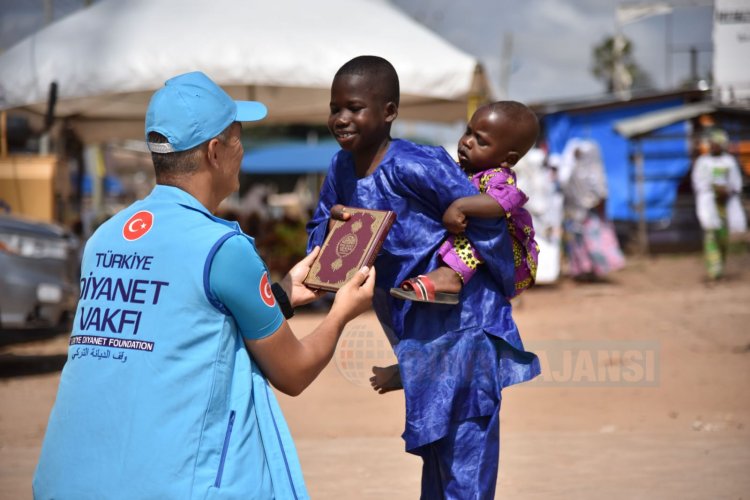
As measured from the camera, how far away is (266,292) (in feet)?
6.70

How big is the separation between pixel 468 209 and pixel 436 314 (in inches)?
14.7

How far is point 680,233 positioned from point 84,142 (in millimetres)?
11274

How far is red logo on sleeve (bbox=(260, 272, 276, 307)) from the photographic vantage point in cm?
202

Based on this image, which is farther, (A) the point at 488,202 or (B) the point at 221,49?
(B) the point at 221,49

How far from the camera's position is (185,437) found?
6.36 ft

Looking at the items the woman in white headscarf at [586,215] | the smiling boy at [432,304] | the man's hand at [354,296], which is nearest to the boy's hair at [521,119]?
the smiling boy at [432,304]

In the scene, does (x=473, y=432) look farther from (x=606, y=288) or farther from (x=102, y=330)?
(x=606, y=288)

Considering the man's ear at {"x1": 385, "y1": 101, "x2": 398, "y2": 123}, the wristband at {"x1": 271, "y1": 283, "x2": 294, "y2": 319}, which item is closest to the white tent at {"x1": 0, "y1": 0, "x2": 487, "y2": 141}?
the man's ear at {"x1": 385, "y1": 101, "x2": 398, "y2": 123}

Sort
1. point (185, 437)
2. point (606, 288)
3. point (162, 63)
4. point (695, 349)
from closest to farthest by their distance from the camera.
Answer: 1. point (185, 437)
2. point (695, 349)
3. point (162, 63)
4. point (606, 288)

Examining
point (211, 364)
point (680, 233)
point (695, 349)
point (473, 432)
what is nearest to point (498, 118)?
point (473, 432)

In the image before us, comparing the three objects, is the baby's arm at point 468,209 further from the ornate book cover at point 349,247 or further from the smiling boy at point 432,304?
the ornate book cover at point 349,247

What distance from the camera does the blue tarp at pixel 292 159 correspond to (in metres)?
18.8

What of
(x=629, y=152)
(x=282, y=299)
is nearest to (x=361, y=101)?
(x=282, y=299)

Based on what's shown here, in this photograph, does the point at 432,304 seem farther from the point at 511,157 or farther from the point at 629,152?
the point at 629,152
